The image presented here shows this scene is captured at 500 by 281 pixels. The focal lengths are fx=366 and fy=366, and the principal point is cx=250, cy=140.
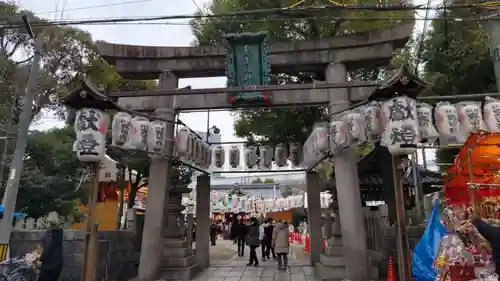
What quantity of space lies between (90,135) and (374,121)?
693cm

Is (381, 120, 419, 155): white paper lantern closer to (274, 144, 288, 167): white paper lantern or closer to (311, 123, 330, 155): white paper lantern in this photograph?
(311, 123, 330, 155): white paper lantern

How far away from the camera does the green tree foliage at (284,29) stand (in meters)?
17.2

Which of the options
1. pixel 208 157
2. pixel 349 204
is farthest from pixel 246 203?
pixel 349 204

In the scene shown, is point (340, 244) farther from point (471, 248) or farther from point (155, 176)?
point (155, 176)

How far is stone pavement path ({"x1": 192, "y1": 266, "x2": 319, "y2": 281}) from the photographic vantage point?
12.3 m

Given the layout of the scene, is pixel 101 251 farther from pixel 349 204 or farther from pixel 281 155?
pixel 281 155

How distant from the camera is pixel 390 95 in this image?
812 centimetres

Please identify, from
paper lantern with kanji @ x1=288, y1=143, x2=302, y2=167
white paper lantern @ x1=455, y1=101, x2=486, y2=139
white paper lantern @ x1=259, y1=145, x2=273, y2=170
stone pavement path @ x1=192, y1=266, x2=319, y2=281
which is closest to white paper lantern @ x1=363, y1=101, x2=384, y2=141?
white paper lantern @ x1=455, y1=101, x2=486, y2=139

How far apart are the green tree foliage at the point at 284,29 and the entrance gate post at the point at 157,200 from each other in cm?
514

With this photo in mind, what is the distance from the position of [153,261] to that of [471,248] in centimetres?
883

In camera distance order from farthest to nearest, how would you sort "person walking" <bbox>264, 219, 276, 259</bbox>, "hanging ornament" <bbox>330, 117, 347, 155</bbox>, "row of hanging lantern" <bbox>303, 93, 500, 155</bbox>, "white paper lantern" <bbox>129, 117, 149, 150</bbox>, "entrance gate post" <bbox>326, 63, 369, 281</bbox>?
"person walking" <bbox>264, 219, 276, 259</bbox> < "white paper lantern" <bbox>129, 117, 149, 150</bbox> < "entrance gate post" <bbox>326, 63, 369, 281</bbox> < "hanging ornament" <bbox>330, 117, 347, 155</bbox> < "row of hanging lantern" <bbox>303, 93, 500, 155</bbox>

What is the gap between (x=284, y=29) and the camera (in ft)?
59.4

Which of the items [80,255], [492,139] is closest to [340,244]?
[492,139]

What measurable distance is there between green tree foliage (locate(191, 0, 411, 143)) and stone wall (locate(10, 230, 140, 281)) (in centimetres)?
829
